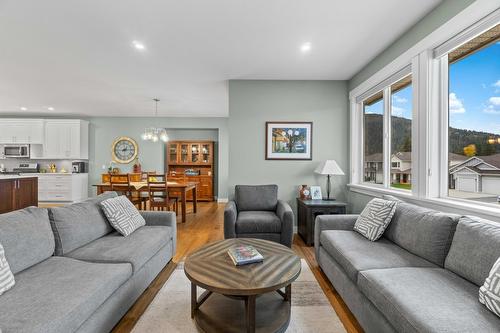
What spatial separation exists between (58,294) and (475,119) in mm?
3156

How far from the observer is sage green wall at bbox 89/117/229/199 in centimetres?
693

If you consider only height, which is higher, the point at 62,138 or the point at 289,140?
the point at 62,138

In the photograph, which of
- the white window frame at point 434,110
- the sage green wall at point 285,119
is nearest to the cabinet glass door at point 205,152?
the sage green wall at point 285,119

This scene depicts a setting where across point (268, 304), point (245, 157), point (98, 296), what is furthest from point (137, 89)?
point (268, 304)

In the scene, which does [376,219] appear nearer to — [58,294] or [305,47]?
[305,47]

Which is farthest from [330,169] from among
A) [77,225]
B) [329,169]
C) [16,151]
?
[16,151]

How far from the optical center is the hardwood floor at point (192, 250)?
69.1 inches

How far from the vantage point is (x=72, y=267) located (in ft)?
5.24

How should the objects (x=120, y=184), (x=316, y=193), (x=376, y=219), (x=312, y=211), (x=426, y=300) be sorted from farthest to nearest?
(x=120, y=184)
(x=316, y=193)
(x=312, y=211)
(x=376, y=219)
(x=426, y=300)

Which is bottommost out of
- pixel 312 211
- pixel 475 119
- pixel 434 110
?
pixel 312 211

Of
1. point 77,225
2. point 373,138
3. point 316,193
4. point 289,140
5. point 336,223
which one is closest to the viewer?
point 77,225

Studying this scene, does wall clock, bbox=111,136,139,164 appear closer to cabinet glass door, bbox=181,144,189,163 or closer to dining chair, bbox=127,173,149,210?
cabinet glass door, bbox=181,144,189,163

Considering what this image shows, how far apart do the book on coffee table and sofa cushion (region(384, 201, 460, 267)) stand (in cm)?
120

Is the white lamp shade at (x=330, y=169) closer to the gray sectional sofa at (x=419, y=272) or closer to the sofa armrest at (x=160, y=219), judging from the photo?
the gray sectional sofa at (x=419, y=272)
